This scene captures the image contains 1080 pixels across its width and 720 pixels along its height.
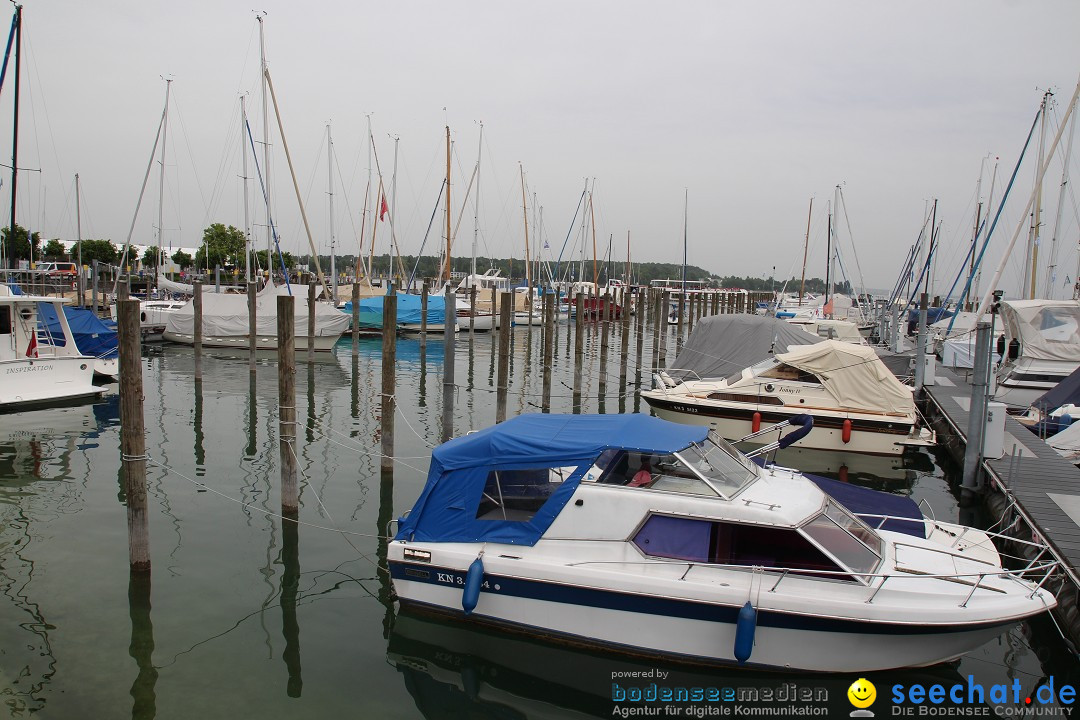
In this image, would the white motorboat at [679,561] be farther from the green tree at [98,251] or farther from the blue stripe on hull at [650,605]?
the green tree at [98,251]

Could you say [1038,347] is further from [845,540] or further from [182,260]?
[182,260]

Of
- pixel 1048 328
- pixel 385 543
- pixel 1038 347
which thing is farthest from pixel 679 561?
pixel 1048 328

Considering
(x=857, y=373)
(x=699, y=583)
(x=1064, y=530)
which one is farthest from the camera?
(x=857, y=373)

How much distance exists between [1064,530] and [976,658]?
253 centimetres

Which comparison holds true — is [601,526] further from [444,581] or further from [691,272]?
[691,272]

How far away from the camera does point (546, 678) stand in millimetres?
7242

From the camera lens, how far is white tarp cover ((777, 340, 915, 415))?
16.4m

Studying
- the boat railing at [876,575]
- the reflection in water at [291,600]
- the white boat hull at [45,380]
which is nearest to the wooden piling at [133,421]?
the reflection in water at [291,600]

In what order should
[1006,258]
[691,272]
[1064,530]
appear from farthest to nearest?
[691,272]
[1006,258]
[1064,530]

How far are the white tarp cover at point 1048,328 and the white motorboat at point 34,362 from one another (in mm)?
27113

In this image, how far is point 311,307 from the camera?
28.4m

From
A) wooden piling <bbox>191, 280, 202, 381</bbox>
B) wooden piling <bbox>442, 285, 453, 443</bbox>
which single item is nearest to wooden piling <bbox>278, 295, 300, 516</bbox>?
wooden piling <bbox>442, 285, 453, 443</bbox>

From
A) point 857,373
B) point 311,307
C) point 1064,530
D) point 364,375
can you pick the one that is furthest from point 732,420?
point 311,307

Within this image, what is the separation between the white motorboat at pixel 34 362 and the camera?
18.8m
